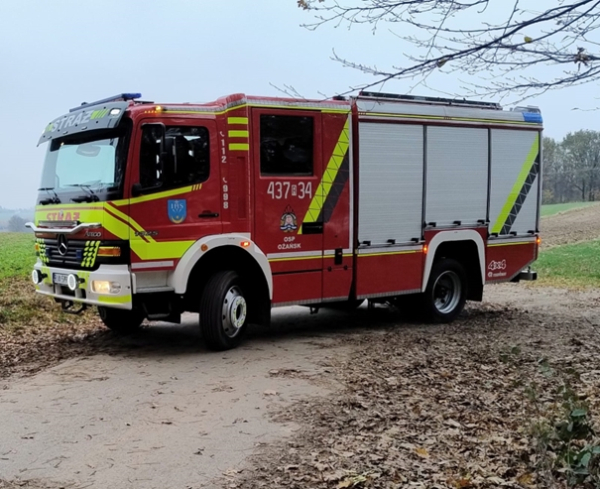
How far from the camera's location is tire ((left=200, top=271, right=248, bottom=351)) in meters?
8.12

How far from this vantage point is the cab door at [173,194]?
781 cm

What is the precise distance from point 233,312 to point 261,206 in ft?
4.42

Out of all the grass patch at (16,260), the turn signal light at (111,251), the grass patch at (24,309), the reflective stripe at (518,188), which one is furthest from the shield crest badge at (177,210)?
the grass patch at (16,260)

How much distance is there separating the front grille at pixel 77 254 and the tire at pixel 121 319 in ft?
3.81

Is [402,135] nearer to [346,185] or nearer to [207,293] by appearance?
[346,185]

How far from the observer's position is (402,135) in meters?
9.98

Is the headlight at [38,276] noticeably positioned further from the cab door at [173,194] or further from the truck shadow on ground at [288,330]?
the cab door at [173,194]

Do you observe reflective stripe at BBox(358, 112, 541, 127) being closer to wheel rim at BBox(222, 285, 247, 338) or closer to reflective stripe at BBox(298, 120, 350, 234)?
reflective stripe at BBox(298, 120, 350, 234)

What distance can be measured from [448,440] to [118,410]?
9.15ft

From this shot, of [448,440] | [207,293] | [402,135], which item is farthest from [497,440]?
[402,135]

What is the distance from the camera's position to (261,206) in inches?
340

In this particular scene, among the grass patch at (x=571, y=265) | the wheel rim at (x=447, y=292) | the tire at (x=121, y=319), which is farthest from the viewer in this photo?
the grass patch at (x=571, y=265)

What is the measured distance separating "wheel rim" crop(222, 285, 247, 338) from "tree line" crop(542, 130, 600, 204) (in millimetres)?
75516

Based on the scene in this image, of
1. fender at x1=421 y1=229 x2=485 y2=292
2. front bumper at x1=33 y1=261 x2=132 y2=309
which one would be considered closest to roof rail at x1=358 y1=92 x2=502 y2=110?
fender at x1=421 y1=229 x2=485 y2=292
